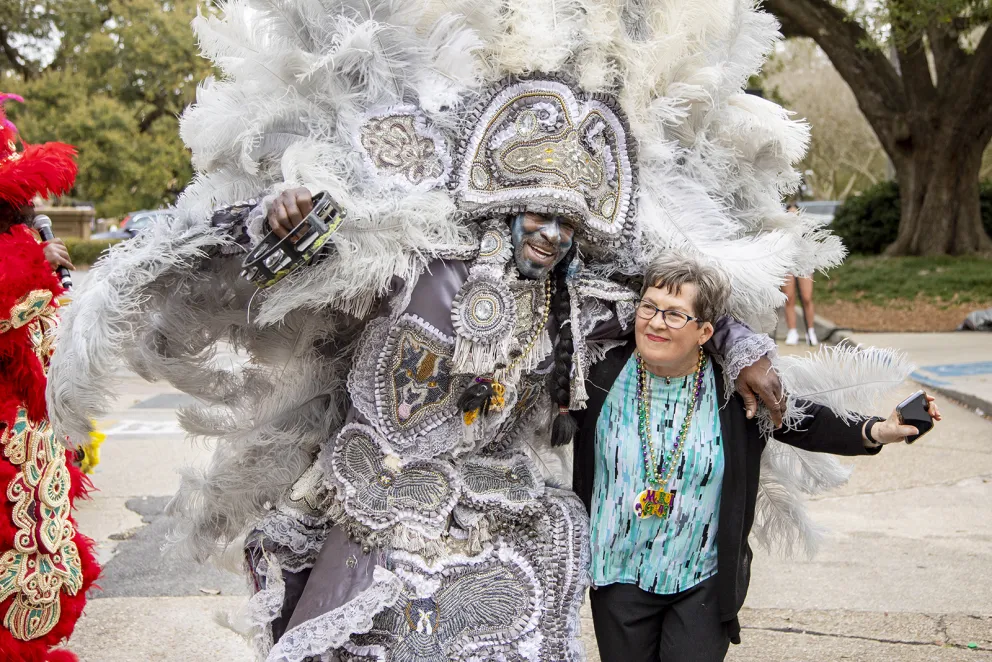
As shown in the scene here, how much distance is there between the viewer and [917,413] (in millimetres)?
2486

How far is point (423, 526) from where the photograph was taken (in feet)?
8.11

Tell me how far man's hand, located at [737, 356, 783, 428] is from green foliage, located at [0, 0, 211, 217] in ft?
69.2

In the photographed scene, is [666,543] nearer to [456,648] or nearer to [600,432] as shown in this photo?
[600,432]

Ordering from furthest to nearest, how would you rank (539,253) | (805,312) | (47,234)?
(805,312), (47,234), (539,253)

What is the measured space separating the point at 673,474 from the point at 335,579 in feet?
2.94

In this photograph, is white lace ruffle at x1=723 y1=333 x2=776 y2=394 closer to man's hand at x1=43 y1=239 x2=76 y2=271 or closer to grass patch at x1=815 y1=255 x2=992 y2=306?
man's hand at x1=43 y1=239 x2=76 y2=271

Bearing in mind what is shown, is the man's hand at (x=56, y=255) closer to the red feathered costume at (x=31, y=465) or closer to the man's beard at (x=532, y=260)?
the red feathered costume at (x=31, y=465)

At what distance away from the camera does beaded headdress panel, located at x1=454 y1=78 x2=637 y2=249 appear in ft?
8.23

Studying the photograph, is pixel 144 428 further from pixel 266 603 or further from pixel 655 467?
pixel 655 467

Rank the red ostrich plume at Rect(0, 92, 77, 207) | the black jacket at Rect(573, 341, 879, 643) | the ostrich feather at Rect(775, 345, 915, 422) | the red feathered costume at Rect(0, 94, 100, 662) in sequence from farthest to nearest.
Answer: the red ostrich plume at Rect(0, 92, 77, 207)
the red feathered costume at Rect(0, 94, 100, 662)
the ostrich feather at Rect(775, 345, 915, 422)
the black jacket at Rect(573, 341, 879, 643)

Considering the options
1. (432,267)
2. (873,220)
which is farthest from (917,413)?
(873,220)

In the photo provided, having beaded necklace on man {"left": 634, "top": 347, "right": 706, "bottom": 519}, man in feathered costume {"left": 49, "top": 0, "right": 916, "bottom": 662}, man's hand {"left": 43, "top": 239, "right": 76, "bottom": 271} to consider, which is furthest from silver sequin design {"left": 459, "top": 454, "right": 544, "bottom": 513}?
man's hand {"left": 43, "top": 239, "right": 76, "bottom": 271}

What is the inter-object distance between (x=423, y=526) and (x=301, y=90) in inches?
44.5

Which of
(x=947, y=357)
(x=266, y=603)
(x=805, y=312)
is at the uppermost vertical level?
(x=266, y=603)
